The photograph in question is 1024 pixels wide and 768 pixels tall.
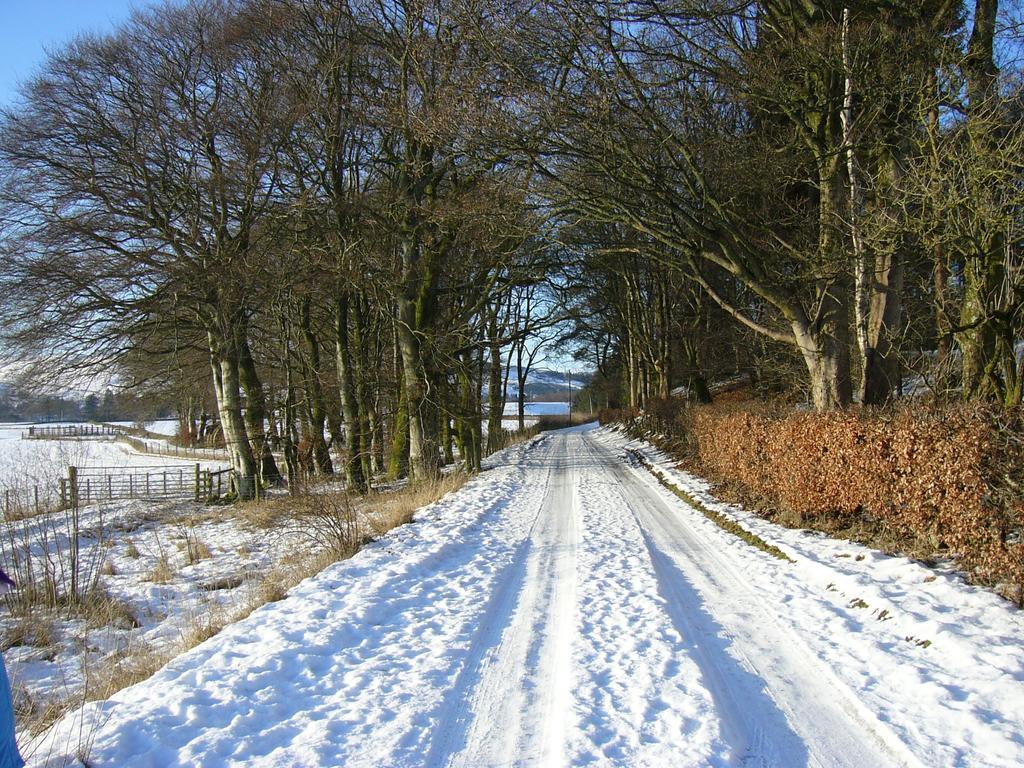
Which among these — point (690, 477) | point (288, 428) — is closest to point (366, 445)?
point (288, 428)

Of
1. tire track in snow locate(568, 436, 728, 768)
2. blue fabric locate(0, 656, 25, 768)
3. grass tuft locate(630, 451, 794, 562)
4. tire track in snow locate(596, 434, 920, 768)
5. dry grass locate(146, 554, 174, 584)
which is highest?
blue fabric locate(0, 656, 25, 768)

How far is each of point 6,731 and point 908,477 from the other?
25.1 ft

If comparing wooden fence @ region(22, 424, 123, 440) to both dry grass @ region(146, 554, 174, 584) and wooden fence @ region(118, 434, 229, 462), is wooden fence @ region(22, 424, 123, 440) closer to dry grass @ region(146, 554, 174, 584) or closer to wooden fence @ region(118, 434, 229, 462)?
wooden fence @ region(118, 434, 229, 462)

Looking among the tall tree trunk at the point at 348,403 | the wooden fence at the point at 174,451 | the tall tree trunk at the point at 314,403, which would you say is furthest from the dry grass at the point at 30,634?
the wooden fence at the point at 174,451

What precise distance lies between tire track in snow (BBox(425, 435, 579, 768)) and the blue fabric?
1899 mm

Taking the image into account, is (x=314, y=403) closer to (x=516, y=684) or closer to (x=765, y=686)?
(x=516, y=684)

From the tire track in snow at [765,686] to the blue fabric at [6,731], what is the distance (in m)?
3.45

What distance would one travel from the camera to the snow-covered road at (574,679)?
355 centimetres

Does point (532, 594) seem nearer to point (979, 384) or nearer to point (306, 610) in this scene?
point (306, 610)

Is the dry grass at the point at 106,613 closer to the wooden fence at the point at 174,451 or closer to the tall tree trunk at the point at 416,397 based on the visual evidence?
the tall tree trunk at the point at 416,397

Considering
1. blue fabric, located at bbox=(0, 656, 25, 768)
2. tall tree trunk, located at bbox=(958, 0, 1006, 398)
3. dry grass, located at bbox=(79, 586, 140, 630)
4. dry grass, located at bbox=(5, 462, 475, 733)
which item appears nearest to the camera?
blue fabric, located at bbox=(0, 656, 25, 768)

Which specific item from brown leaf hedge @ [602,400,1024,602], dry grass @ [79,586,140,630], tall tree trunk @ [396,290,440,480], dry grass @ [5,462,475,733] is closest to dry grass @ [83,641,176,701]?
dry grass @ [5,462,475,733]

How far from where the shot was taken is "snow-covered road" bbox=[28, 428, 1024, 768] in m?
3.55

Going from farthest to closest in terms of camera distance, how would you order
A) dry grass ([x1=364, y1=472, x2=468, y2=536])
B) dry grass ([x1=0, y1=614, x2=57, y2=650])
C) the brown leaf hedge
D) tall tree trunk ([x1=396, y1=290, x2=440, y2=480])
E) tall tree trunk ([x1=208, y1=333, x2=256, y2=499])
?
1. tall tree trunk ([x1=208, y1=333, x2=256, y2=499])
2. tall tree trunk ([x1=396, y1=290, x2=440, y2=480])
3. dry grass ([x1=364, y1=472, x2=468, y2=536])
4. dry grass ([x1=0, y1=614, x2=57, y2=650])
5. the brown leaf hedge
